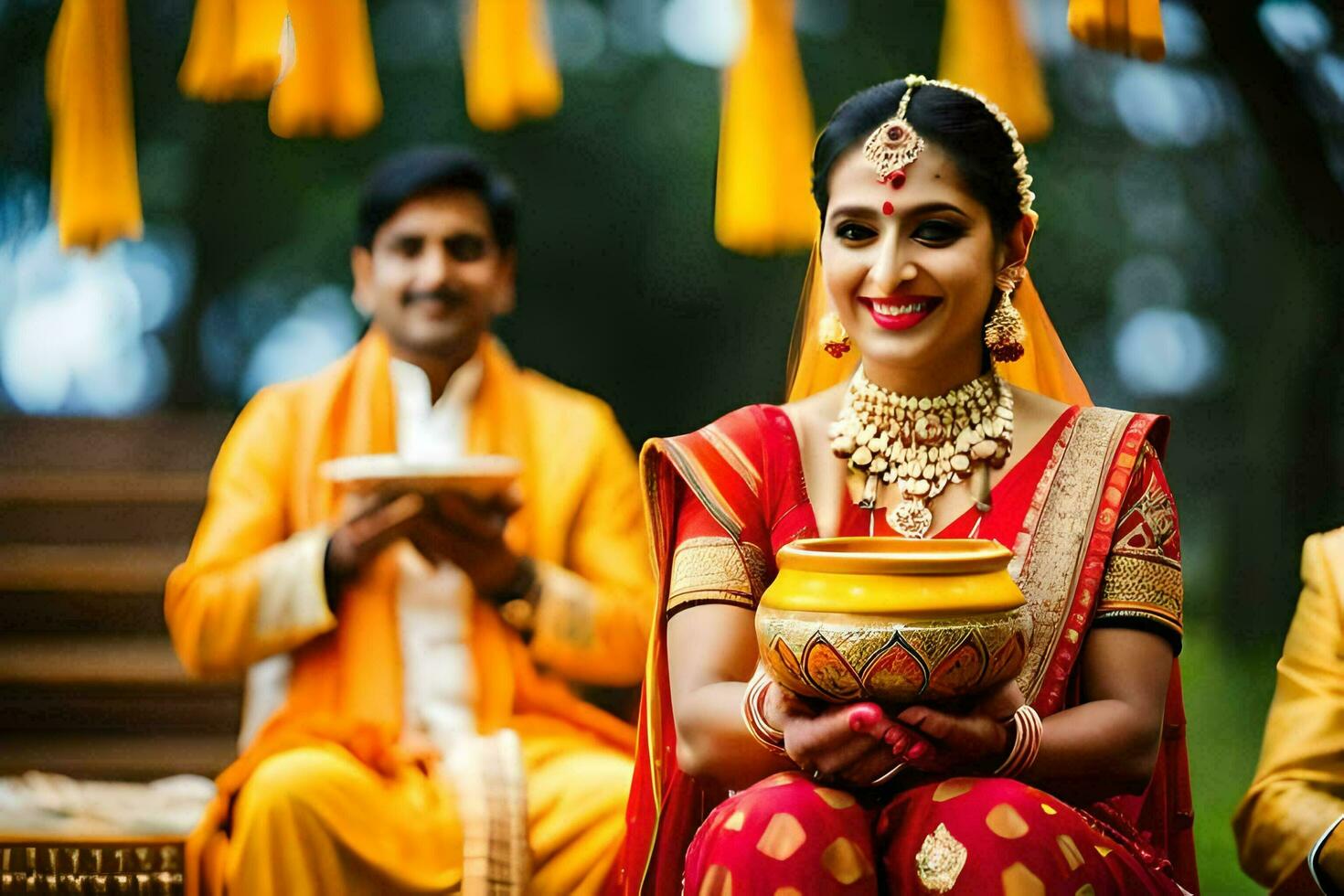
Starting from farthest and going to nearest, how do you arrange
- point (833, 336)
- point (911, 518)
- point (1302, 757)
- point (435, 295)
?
point (435, 295) < point (1302, 757) < point (833, 336) < point (911, 518)

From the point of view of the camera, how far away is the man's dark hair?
12.1 feet

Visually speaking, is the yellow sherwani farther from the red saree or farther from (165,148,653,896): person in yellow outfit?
the red saree

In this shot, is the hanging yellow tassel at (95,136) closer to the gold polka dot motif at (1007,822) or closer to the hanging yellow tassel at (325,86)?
the hanging yellow tassel at (325,86)

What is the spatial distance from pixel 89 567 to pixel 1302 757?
8.88 feet

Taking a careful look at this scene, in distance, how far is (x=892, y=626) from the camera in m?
2.02

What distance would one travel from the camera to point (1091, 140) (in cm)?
381

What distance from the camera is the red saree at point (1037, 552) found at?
2.42 meters

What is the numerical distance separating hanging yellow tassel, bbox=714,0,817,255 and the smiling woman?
1056 mm

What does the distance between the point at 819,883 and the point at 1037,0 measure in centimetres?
248

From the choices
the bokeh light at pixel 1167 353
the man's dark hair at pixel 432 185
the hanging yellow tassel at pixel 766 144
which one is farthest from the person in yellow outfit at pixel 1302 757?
the man's dark hair at pixel 432 185

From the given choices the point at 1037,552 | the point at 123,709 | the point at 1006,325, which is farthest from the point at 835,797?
the point at 123,709

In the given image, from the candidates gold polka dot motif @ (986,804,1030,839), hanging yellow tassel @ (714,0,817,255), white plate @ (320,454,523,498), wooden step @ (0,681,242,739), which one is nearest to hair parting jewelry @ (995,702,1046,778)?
gold polka dot motif @ (986,804,1030,839)

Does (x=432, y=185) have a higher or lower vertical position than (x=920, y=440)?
higher

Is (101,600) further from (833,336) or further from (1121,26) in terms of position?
(1121,26)
